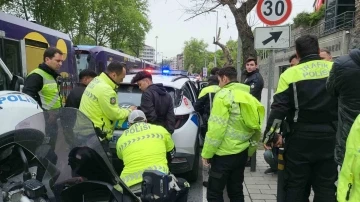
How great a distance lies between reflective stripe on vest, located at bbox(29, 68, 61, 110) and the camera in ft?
16.1

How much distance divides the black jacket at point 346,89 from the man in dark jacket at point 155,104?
230 cm

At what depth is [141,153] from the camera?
3.12 m

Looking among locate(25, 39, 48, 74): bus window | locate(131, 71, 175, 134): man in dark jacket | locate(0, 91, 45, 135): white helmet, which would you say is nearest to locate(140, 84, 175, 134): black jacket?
locate(131, 71, 175, 134): man in dark jacket

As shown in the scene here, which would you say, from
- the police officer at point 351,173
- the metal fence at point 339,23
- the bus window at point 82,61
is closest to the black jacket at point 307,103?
the police officer at point 351,173

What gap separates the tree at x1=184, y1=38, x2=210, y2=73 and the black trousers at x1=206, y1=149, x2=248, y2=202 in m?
77.1

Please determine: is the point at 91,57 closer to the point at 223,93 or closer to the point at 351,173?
the point at 223,93

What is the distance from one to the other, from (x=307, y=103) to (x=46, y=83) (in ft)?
11.2

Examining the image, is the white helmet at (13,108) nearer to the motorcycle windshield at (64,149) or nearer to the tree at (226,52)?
the motorcycle windshield at (64,149)

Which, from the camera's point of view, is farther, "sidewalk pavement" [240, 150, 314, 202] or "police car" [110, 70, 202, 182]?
"police car" [110, 70, 202, 182]

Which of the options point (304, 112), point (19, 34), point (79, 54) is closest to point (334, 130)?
point (304, 112)

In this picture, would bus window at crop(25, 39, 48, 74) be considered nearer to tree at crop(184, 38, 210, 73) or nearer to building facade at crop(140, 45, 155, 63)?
building facade at crop(140, 45, 155, 63)

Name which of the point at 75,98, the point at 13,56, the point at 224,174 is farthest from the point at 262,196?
the point at 13,56

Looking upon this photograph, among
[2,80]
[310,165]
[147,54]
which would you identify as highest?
[147,54]

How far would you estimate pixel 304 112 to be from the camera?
340 centimetres
